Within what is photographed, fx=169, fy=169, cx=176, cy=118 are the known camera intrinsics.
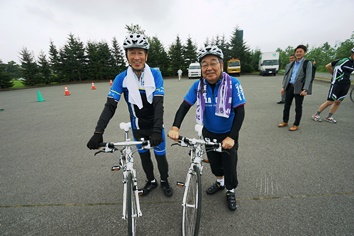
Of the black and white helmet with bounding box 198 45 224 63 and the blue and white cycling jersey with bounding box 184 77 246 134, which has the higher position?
the black and white helmet with bounding box 198 45 224 63

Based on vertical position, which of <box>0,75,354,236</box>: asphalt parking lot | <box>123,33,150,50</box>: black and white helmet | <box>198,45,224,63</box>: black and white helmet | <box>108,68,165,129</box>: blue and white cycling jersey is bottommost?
<box>0,75,354,236</box>: asphalt parking lot

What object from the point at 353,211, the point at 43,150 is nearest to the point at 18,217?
the point at 43,150

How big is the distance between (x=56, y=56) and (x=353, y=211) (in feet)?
125

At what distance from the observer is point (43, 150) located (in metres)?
4.16

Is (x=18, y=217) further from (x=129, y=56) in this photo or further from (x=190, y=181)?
(x=129, y=56)

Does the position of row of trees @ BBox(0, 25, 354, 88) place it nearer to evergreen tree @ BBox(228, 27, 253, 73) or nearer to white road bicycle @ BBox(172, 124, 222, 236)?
evergreen tree @ BBox(228, 27, 253, 73)

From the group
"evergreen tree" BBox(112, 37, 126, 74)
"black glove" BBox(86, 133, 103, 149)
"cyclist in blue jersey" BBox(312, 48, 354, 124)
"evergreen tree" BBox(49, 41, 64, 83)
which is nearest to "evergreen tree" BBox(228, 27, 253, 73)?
"evergreen tree" BBox(112, 37, 126, 74)

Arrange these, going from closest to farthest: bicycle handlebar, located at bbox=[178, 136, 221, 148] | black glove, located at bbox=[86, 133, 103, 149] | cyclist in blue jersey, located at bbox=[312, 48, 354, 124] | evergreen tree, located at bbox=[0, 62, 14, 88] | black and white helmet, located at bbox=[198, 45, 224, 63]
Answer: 1. bicycle handlebar, located at bbox=[178, 136, 221, 148]
2. black glove, located at bbox=[86, 133, 103, 149]
3. black and white helmet, located at bbox=[198, 45, 224, 63]
4. cyclist in blue jersey, located at bbox=[312, 48, 354, 124]
5. evergreen tree, located at bbox=[0, 62, 14, 88]

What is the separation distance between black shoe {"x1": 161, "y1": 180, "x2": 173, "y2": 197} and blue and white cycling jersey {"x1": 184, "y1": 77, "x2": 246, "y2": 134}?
1.11 m

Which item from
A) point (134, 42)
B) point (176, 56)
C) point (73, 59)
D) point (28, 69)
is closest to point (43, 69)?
point (28, 69)

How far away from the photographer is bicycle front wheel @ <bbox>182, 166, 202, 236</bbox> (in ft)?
5.63

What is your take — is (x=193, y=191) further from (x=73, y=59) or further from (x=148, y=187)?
(x=73, y=59)

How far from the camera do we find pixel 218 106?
1969 mm

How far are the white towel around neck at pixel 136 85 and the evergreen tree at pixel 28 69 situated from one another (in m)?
34.2
